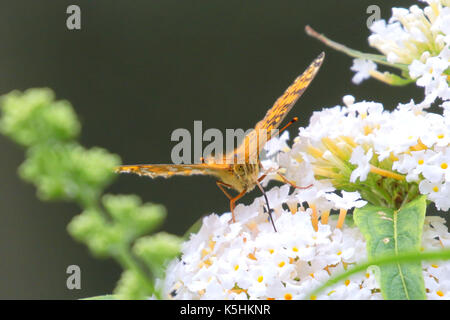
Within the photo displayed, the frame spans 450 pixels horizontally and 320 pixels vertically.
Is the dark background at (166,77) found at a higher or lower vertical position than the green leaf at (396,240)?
higher

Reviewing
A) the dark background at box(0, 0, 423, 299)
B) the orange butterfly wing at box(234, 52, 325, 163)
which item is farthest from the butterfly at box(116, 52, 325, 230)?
the dark background at box(0, 0, 423, 299)

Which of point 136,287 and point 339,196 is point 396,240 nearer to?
point 339,196

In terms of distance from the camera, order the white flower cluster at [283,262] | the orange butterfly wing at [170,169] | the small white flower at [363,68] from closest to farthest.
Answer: the white flower cluster at [283,262], the orange butterfly wing at [170,169], the small white flower at [363,68]

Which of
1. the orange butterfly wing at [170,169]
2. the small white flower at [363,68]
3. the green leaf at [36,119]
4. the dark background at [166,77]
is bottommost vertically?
the green leaf at [36,119]

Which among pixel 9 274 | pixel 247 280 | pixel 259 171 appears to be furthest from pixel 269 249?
pixel 9 274

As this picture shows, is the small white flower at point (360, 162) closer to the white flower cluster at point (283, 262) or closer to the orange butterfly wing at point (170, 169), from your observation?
the white flower cluster at point (283, 262)

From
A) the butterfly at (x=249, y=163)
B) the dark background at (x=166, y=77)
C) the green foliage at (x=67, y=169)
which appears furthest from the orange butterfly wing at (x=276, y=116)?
the dark background at (x=166, y=77)

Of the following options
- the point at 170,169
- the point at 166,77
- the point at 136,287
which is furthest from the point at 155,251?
the point at 166,77

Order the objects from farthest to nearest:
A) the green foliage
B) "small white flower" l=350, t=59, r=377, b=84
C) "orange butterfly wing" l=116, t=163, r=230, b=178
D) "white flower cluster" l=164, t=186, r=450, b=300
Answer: "small white flower" l=350, t=59, r=377, b=84
"orange butterfly wing" l=116, t=163, r=230, b=178
"white flower cluster" l=164, t=186, r=450, b=300
the green foliage

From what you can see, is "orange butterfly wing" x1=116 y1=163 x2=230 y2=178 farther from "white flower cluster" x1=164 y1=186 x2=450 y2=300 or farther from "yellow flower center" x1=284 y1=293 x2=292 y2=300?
"yellow flower center" x1=284 y1=293 x2=292 y2=300
